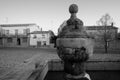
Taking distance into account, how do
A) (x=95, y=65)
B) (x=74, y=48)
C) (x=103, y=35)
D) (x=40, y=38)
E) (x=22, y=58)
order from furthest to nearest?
(x=40, y=38)
(x=103, y=35)
(x=22, y=58)
(x=95, y=65)
(x=74, y=48)

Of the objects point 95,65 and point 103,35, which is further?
point 103,35

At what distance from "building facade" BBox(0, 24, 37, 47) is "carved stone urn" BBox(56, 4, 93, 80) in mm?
37322

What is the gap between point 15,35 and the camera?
4119 centimetres

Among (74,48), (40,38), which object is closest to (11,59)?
(74,48)

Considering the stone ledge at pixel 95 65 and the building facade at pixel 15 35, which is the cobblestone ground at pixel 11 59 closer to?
the stone ledge at pixel 95 65

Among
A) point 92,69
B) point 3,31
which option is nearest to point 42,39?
point 3,31

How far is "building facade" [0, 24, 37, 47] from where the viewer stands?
1569 inches

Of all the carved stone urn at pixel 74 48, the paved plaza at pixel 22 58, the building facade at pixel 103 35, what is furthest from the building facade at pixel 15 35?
the carved stone urn at pixel 74 48

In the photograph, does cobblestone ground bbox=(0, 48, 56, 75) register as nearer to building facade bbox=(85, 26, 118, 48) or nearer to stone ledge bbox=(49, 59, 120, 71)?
stone ledge bbox=(49, 59, 120, 71)

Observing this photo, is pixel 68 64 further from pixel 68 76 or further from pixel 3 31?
pixel 3 31

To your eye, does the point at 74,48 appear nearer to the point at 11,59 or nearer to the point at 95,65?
the point at 95,65

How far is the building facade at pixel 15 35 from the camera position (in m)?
39.8

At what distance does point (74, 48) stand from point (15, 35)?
41.7 meters

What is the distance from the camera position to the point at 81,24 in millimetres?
3188
